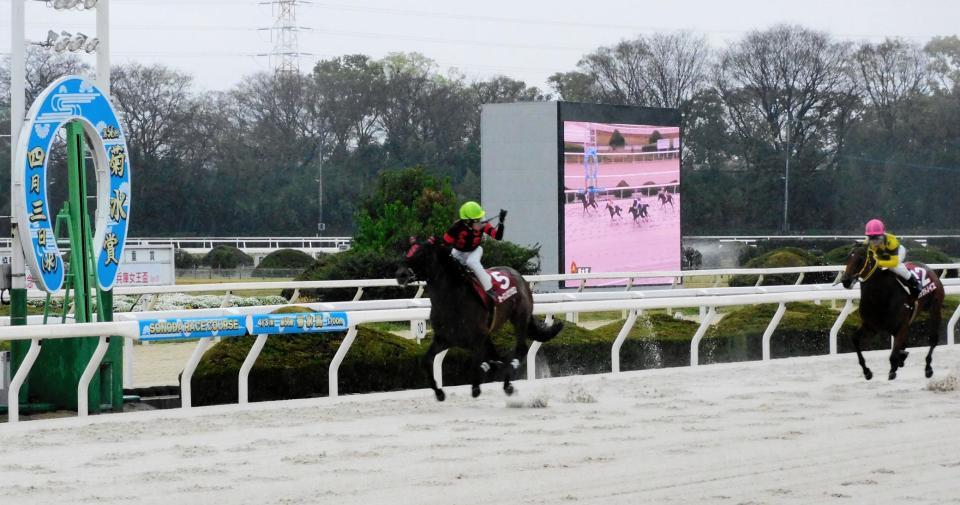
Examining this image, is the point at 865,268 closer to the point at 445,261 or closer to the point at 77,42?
the point at 445,261

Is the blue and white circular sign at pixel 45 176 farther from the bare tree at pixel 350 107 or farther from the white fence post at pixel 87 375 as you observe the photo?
the bare tree at pixel 350 107

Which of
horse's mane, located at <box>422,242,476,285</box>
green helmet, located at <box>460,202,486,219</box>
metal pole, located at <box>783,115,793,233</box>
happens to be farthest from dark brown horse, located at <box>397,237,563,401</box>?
metal pole, located at <box>783,115,793,233</box>

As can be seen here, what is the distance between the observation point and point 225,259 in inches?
1257

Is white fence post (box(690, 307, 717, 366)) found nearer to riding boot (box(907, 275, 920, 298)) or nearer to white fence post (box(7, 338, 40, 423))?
riding boot (box(907, 275, 920, 298))

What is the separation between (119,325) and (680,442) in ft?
10.4

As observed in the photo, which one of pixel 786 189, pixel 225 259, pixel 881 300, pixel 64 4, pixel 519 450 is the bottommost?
pixel 519 450

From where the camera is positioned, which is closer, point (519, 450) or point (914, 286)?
point (519, 450)

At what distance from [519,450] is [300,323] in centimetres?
224

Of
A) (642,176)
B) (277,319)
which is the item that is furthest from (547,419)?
(642,176)

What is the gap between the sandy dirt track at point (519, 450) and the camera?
5.73 meters

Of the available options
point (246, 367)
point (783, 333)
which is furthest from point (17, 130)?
point (783, 333)

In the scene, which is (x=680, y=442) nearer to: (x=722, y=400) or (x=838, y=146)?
(x=722, y=400)

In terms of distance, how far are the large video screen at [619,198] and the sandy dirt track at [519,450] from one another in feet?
41.2

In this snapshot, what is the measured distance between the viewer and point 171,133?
151ft
